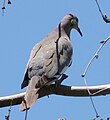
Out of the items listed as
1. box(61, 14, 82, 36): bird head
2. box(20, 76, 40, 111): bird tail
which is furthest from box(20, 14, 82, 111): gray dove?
box(61, 14, 82, 36): bird head

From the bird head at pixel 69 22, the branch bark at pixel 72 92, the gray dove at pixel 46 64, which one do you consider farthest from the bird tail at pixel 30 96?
the bird head at pixel 69 22

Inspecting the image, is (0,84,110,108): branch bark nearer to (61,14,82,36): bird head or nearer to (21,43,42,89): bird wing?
(21,43,42,89): bird wing

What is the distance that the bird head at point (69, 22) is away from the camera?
5617 mm

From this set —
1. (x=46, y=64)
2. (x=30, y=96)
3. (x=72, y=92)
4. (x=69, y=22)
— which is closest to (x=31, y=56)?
(x=46, y=64)

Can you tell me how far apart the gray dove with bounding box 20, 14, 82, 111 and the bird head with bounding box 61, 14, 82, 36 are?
9.7 inches

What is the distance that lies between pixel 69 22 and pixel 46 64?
147 cm

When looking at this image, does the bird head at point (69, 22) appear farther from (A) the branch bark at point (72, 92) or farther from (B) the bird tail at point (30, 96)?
(A) the branch bark at point (72, 92)

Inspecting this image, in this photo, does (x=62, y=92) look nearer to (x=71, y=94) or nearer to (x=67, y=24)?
(x=71, y=94)

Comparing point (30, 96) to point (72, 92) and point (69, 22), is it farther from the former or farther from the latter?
point (69, 22)

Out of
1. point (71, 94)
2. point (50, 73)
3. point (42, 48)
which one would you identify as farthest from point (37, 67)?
point (71, 94)

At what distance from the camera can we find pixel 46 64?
4348 millimetres

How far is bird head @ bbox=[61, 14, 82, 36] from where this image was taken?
5.62 m

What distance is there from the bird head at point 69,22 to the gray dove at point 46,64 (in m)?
0.25

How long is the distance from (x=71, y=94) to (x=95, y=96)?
24 cm
